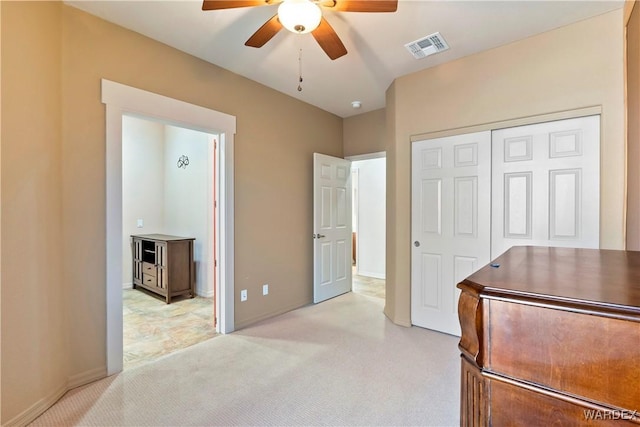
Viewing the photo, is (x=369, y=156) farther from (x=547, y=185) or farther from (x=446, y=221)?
(x=547, y=185)

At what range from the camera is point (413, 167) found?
3.28 metres

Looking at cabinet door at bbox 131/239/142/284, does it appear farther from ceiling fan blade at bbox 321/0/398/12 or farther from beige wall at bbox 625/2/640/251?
beige wall at bbox 625/2/640/251

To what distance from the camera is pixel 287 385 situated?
85.8 inches

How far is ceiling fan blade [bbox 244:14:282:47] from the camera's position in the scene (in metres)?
1.89

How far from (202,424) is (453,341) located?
2.27m

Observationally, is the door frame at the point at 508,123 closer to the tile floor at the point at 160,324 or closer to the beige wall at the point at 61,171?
the beige wall at the point at 61,171

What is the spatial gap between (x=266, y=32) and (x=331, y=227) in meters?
2.77

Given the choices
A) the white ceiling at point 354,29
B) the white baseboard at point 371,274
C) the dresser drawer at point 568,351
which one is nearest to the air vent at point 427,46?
the white ceiling at point 354,29

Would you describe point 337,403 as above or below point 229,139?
below

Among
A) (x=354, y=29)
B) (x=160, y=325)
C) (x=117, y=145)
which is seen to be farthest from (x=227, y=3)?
(x=160, y=325)

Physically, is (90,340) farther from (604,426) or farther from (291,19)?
(604,426)

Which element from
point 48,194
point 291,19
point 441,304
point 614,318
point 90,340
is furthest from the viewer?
point 441,304

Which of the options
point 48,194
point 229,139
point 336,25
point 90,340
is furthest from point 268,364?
point 336,25

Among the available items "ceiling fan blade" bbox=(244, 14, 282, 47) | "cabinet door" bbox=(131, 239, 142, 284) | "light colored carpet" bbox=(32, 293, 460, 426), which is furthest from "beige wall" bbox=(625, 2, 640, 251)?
"cabinet door" bbox=(131, 239, 142, 284)
